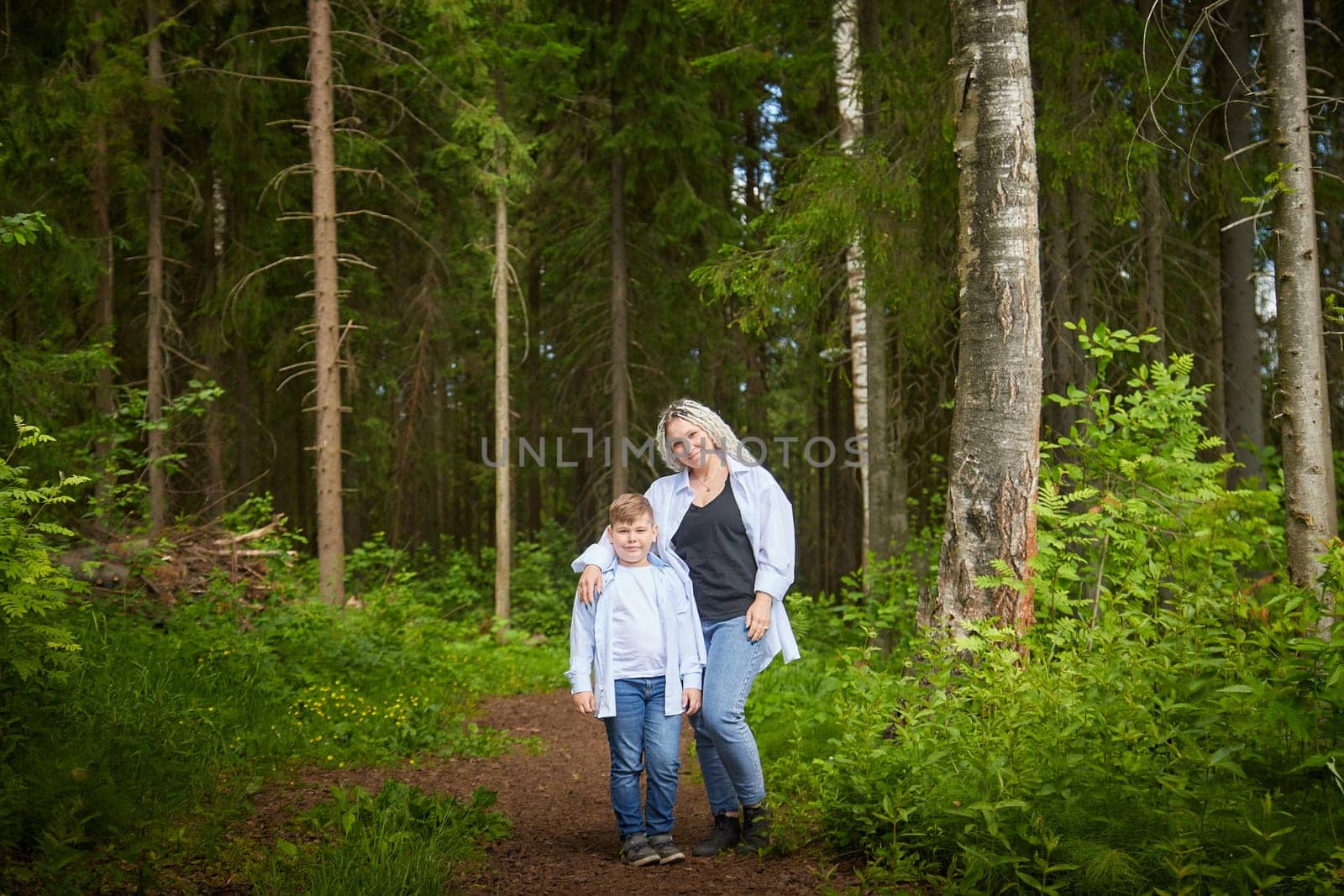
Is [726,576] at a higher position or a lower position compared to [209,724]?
higher

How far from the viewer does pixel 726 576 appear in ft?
14.6

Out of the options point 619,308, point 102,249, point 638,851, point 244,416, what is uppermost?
point 102,249

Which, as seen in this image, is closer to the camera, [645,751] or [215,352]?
[645,751]

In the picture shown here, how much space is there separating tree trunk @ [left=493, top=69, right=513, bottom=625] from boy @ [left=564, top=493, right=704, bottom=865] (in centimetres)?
967

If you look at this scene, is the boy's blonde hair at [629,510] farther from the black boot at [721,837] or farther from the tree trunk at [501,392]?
the tree trunk at [501,392]

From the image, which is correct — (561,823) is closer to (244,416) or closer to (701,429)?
(701,429)

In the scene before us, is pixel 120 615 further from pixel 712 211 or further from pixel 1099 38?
pixel 712 211

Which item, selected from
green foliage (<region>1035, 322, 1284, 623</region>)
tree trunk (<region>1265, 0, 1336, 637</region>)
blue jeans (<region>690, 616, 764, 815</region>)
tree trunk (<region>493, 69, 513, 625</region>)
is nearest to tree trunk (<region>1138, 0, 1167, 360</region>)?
tree trunk (<region>1265, 0, 1336, 637</region>)

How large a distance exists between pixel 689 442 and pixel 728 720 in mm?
1244

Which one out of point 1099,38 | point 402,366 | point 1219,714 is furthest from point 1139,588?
point 402,366

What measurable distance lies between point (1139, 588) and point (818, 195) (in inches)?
170

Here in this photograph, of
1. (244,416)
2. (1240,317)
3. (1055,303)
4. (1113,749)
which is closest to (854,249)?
(1055,303)

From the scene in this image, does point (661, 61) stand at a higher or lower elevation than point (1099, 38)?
higher

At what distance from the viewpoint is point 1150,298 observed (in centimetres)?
950
